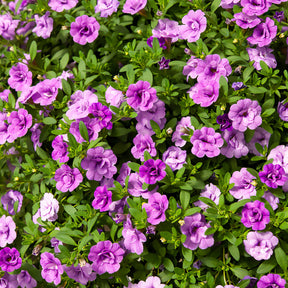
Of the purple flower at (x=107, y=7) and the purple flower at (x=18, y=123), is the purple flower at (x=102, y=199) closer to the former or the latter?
the purple flower at (x=18, y=123)

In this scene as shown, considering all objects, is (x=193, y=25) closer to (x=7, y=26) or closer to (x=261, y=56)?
(x=261, y=56)

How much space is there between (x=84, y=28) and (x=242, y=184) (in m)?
1.35

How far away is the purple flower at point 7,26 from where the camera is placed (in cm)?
287

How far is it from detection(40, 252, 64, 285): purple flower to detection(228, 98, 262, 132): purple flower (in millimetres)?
1196

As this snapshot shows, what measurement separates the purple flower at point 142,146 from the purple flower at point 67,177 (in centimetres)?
33

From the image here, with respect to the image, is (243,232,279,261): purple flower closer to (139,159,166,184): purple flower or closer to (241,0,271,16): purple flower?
(139,159,166,184): purple flower

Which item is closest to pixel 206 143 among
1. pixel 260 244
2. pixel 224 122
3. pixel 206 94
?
pixel 224 122

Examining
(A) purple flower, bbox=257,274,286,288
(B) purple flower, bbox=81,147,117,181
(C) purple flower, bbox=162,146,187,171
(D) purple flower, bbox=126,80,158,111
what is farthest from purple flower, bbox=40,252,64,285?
(A) purple flower, bbox=257,274,286,288

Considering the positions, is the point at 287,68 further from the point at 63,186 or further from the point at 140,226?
the point at 63,186

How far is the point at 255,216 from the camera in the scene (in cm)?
193

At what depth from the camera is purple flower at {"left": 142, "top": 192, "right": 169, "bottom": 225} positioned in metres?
1.99

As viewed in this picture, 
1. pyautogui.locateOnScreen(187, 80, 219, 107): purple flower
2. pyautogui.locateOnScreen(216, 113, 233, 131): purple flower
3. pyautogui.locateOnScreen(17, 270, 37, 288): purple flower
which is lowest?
pyautogui.locateOnScreen(17, 270, 37, 288): purple flower

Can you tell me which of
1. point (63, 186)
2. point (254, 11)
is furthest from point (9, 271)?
Answer: point (254, 11)

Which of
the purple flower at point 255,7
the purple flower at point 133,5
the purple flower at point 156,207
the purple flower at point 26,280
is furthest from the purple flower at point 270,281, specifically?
the purple flower at point 133,5
